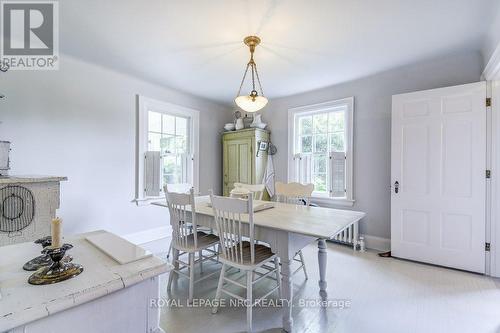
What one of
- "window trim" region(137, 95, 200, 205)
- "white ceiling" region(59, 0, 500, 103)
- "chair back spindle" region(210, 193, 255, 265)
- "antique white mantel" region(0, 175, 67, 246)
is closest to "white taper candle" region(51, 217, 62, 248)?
"chair back spindle" region(210, 193, 255, 265)

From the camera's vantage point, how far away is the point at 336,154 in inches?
142

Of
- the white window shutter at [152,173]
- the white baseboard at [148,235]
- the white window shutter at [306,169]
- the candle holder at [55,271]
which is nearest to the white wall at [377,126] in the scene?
the white window shutter at [306,169]

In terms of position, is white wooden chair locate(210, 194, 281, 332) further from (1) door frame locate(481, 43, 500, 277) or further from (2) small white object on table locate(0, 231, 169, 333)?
(1) door frame locate(481, 43, 500, 277)

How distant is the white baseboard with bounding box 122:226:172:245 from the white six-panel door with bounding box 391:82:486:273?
3.29 metres

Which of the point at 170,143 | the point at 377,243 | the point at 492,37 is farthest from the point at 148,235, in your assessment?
the point at 492,37

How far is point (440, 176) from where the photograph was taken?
274 cm

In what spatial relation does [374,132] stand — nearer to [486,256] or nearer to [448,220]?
[448,220]

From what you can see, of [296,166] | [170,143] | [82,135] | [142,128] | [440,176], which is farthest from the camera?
[296,166]

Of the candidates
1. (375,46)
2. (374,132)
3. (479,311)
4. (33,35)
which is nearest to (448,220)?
(479,311)

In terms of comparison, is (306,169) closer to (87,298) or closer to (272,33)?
(272,33)

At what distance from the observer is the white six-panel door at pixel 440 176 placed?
256cm

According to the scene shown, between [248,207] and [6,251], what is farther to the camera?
[248,207]

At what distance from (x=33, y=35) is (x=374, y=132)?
411 cm

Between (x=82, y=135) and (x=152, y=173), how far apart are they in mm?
1006
